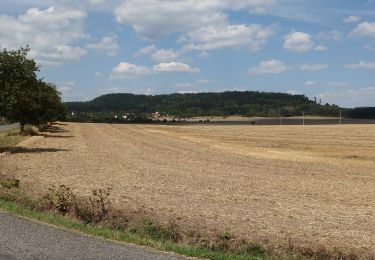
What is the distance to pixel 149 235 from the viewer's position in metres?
11.7

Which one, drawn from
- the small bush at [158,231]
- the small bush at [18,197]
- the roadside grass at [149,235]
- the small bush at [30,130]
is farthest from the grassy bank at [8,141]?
the small bush at [158,231]

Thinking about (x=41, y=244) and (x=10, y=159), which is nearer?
(x=41, y=244)

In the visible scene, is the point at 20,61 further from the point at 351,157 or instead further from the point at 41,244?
the point at 41,244

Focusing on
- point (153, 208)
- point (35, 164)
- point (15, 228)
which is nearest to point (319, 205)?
point (153, 208)

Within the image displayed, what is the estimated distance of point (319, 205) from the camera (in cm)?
1655

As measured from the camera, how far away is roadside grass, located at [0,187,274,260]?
30.0 feet

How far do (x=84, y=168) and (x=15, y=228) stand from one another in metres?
15.8

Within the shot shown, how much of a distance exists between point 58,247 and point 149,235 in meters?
3.14

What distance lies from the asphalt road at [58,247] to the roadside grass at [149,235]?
41cm

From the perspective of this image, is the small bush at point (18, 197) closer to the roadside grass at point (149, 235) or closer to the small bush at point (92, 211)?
the roadside grass at point (149, 235)

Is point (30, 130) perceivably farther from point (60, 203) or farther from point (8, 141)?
point (60, 203)

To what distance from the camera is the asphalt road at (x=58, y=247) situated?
834cm

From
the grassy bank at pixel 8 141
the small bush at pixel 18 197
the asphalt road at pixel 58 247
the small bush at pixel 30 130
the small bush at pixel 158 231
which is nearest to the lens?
the asphalt road at pixel 58 247

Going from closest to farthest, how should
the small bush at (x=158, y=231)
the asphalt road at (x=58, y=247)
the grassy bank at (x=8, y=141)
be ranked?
the asphalt road at (x=58, y=247)
the small bush at (x=158, y=231)
the grassy bank at (x=8, y=141)
